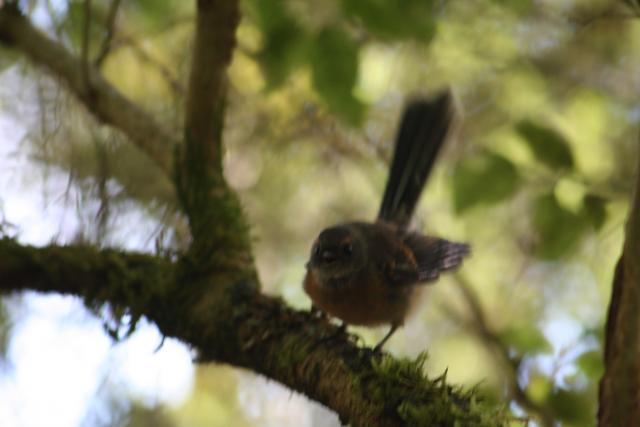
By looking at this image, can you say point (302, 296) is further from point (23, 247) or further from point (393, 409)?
point (393, 409)

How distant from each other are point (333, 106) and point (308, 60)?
19 centimetres

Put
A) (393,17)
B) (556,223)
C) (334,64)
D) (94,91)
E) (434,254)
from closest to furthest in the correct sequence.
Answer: (393,17), (334,64), (556,223), (94,91), (434,254)

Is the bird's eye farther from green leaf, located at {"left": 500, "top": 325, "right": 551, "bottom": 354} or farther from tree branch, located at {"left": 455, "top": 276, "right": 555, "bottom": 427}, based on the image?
green leaf, located at {"left": 500, "top": 325, "right": 551, "bottom": 354}

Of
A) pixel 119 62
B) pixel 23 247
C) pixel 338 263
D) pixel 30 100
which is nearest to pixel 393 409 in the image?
pixel 23 247

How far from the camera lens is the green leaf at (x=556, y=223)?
2.69 metres

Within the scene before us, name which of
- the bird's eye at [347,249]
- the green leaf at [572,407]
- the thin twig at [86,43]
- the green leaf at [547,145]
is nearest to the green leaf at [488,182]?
the green leaf at [547,145]

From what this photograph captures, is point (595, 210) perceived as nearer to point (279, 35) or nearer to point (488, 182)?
point (488, 182)

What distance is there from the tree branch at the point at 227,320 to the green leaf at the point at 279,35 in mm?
841

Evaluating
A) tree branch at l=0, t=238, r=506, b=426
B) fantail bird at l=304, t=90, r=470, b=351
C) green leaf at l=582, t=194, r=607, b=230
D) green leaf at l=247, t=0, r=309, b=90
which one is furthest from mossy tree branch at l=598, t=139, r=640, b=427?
fantail bird at l=304, t=90, r=470, b=351

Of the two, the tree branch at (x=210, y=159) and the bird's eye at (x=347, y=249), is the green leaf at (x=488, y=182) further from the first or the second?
the bird's eye at (x=347, y=249)

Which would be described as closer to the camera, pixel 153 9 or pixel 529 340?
pixel 529 340

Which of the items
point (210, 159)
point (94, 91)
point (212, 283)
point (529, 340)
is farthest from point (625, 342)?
point (94, 91)

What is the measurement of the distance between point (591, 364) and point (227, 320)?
1.36m

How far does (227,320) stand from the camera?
102 inches
